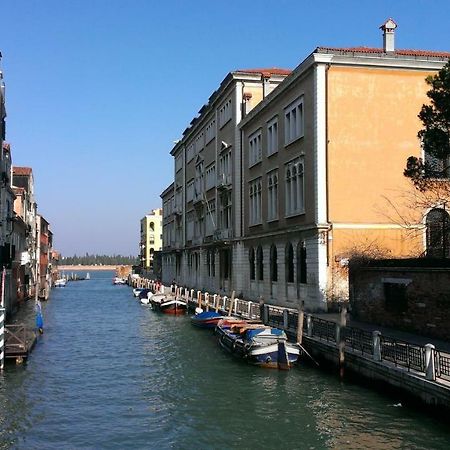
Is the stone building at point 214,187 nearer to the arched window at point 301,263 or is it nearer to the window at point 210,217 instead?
the window at point 210,217

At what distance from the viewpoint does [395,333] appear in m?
17.4

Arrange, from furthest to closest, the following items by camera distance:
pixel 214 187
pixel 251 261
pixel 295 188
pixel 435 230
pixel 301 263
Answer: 1. pixel 214 187
2. pixel 251 261
3. pixel 295 188
4. pixel 301 263
5. pixel 435 230

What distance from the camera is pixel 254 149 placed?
110 feet

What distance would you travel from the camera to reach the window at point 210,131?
142 feet

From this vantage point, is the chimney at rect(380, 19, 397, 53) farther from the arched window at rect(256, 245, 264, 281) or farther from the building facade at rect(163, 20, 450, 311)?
the arched window at rect(256, 245, 264, 281)

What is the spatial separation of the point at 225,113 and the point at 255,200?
8972 mm

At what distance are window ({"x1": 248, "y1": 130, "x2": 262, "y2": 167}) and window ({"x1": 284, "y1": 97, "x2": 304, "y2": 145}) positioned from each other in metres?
4.37

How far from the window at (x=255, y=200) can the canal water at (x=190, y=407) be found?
11636mm

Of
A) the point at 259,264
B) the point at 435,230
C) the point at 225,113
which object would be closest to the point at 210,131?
the point at 225,113

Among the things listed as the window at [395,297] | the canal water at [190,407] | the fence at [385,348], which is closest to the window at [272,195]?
the canal water at [190,407]

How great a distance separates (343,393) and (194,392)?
3668 millimetres

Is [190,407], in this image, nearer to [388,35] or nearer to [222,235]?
[388,35]

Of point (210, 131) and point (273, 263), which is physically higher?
point (210, 131)

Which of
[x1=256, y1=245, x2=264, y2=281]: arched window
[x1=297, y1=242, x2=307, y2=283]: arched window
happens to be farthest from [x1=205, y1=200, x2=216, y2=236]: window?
[x1=297, y1=242, x2=307, y2=283]: arched window
